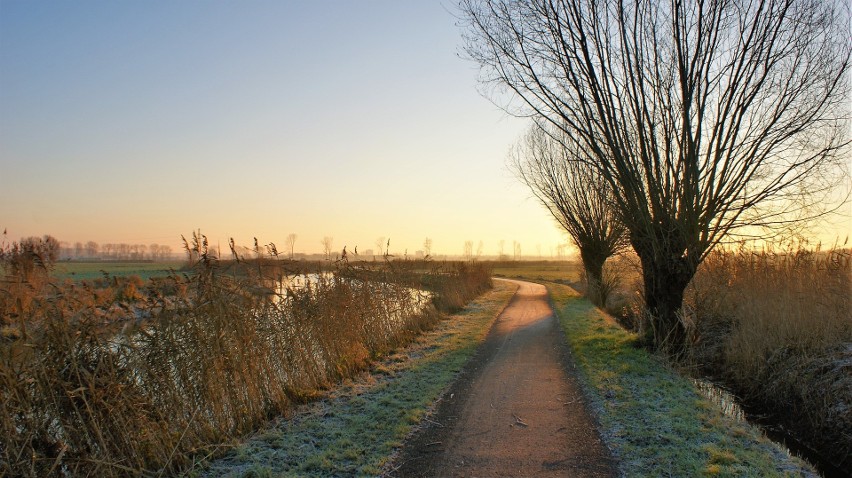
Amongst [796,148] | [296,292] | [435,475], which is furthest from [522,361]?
[796,148]

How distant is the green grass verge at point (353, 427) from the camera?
196 inches

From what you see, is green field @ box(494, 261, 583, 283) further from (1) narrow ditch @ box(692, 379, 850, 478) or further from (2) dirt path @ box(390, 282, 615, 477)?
(2) dirt path @ box(390, 282, 615, 477)

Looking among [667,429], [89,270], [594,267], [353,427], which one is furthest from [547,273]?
[353,427]

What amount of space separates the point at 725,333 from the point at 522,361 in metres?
5.28

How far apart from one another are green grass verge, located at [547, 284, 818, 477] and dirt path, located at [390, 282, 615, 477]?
289 mm

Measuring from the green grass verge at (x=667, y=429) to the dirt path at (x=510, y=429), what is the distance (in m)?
0.29

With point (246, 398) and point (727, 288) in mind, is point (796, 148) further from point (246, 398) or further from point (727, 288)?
point (246, 398)

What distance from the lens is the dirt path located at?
4.91 m

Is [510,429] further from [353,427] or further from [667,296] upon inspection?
[667,296]

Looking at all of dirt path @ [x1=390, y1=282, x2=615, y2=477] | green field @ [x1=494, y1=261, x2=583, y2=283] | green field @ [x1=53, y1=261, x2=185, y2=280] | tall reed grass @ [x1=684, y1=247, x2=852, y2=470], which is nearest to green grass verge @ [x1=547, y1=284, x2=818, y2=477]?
dirt path @ [x1=390, y1=282, x2=615, y2=477]

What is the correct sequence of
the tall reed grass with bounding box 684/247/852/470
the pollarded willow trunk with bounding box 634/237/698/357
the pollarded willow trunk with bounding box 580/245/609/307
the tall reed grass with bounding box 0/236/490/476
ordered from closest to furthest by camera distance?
the tall reed grass with bounding box 0/236/490/476 < the tall reed grass with bounding box 684/247/852/470 < the pollarded willow trunk with bounding box 634/237/698/357 < the pollarded willow trunk with bounding box 580/245/609/307

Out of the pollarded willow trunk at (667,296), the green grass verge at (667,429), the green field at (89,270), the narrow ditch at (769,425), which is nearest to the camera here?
the green grass verge at (667,429)

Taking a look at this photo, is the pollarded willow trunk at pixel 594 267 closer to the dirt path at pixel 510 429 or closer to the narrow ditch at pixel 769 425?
the dirt path at pixel 510 429

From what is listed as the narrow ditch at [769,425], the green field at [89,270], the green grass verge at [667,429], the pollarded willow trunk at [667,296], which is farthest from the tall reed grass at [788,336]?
the green field at [89,270]
